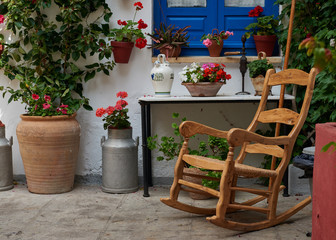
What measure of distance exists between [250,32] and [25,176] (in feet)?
7.99

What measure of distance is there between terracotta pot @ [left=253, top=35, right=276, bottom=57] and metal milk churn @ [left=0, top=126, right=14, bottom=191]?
2282mm

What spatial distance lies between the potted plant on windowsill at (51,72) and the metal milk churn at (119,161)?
0.29 m

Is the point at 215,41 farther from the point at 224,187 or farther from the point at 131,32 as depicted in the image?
the point at 224,187

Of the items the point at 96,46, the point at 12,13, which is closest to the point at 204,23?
the point at 96,46

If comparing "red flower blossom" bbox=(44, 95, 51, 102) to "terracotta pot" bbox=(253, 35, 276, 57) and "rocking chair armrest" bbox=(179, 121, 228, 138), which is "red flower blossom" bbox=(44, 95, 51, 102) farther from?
"terracotta pot" bbox=(253, 35, 276, 57)

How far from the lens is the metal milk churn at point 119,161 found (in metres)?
4.03

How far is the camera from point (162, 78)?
3906 mm

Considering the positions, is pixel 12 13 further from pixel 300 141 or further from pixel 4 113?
pixel 300 141

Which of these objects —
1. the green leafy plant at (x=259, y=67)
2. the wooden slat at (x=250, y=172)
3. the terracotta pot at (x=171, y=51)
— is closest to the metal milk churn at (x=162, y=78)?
the terracotta pot at (x=171, y=51)

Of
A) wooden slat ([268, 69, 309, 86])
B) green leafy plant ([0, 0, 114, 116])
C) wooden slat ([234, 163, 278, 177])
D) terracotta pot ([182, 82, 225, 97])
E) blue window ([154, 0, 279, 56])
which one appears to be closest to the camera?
wooden slat ([234, 163, 278, 177])

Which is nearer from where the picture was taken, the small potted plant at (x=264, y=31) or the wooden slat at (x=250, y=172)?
the wooden slat at (x=250, y=172)

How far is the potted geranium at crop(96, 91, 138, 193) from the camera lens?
13.2 ft

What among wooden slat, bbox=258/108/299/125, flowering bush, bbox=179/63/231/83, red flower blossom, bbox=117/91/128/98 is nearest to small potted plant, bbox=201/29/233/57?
flowering bush, bbox=179/63/231/83

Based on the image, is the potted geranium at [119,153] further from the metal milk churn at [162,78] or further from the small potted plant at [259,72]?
the small potted plant at [259,72]
